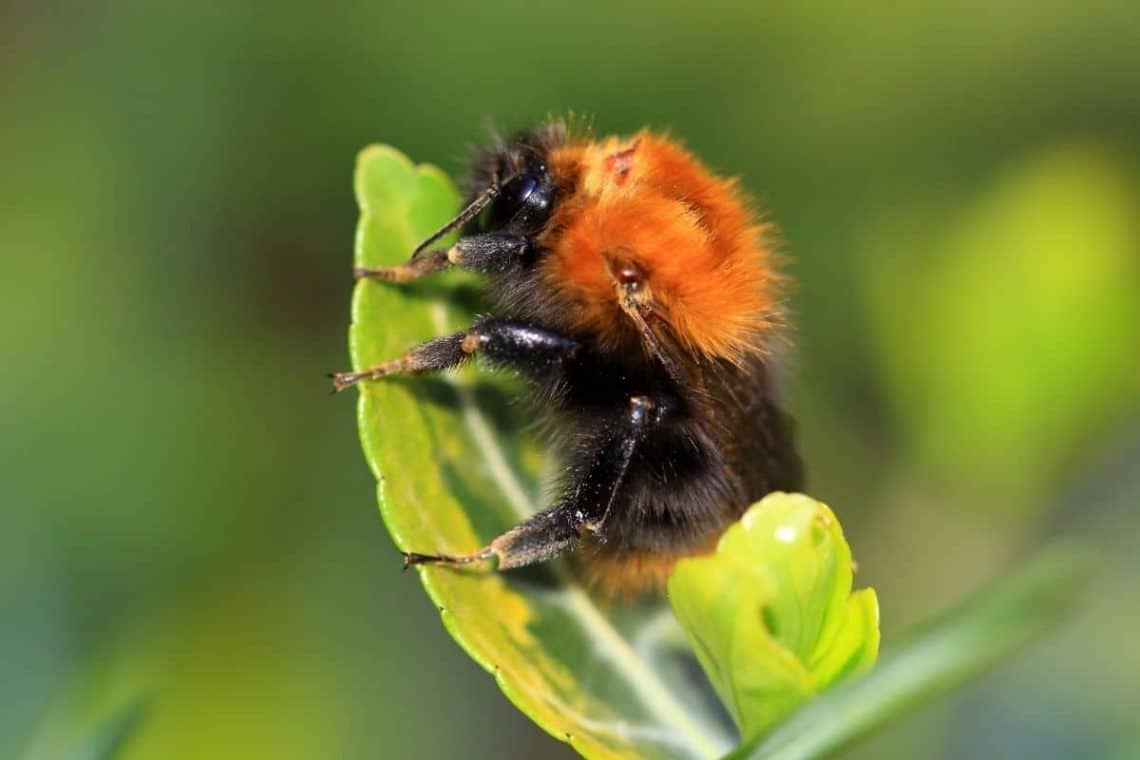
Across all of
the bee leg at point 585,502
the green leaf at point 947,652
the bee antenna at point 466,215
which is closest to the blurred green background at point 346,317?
the bee antenna at point 466,215

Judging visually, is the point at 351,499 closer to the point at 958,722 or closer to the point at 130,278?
the point at 130,278

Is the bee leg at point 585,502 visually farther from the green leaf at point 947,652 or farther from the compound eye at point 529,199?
the green leaf at point 947,652

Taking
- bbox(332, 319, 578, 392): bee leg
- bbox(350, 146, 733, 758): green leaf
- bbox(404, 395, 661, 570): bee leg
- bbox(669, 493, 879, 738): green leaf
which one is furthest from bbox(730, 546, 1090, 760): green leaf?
bbox(332, 319, 578, 392): bee leg

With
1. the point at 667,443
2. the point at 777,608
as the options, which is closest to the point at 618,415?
the point at 667,443

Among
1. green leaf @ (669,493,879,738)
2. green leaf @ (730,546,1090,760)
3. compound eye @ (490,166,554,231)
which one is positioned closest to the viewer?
green leaf @ (730,546,1090,760)

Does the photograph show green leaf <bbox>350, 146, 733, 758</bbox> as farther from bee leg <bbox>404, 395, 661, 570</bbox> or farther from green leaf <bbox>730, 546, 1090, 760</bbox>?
green leaf <bbox>730, 546, 1090, 760</bbox>

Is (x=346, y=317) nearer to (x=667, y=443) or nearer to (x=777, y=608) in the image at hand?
(x=667, y=443)
